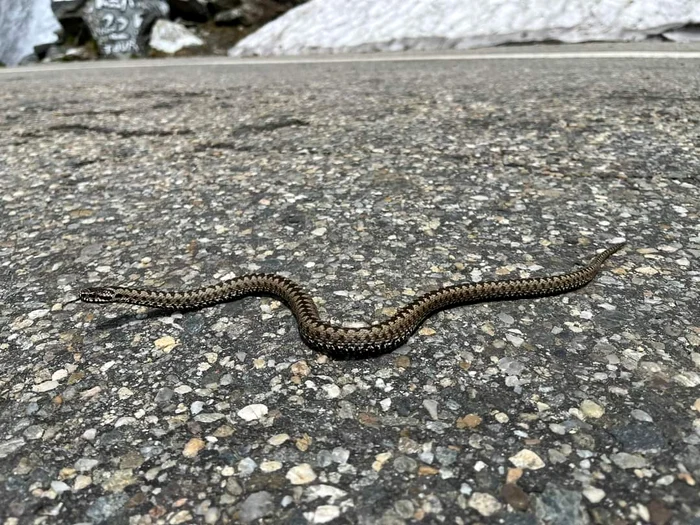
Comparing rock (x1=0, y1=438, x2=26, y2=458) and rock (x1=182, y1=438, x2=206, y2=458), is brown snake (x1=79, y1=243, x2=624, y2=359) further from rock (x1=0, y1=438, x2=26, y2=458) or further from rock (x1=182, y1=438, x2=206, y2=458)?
rock (x1=0, y1=438, x2=26, y2=458)

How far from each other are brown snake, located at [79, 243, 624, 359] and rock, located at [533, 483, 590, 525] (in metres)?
1.39

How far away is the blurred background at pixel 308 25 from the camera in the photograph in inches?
727

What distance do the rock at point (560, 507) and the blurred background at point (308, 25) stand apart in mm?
18880

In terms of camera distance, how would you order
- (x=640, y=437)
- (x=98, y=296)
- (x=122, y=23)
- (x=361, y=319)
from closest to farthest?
(x=640, y=437) < (x=361, y=319) < (x=98, y=296) < (x=122, y=23)

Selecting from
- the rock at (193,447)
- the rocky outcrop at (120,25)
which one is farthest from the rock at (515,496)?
the rocky outcrop at (120,25)

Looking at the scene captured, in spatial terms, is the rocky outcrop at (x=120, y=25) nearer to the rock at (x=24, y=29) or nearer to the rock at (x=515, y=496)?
the rock at (x=24, y=29)

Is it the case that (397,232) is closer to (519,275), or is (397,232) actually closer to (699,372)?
(519,275)

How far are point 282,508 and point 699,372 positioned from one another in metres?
2.44

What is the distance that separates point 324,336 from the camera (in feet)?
12.1

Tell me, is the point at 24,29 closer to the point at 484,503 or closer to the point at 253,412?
the point at 253,412

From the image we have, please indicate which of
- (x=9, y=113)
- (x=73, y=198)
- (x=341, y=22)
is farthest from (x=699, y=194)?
(x=341, y=22)

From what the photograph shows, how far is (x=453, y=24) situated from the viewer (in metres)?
21.0

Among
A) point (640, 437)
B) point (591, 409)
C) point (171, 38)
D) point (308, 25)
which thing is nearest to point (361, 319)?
point (591, 409)

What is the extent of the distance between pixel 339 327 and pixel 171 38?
1168 inches
